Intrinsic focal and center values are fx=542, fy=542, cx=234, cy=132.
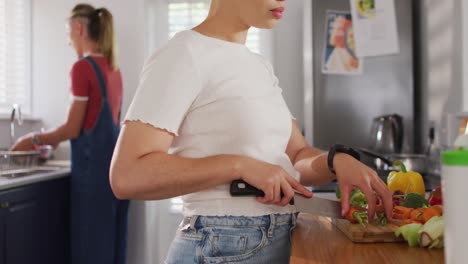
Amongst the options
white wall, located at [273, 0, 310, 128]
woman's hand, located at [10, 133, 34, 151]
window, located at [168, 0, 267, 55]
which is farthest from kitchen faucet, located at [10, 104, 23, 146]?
white wall, located at [273, 0, 310, 128]

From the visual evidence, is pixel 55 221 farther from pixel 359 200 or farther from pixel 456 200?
pixel 456 200

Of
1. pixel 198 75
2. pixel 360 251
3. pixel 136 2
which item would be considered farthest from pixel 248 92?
pixel 136 2

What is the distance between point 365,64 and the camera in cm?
274

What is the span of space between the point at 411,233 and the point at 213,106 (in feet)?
1.29

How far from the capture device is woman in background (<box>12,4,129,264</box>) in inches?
109

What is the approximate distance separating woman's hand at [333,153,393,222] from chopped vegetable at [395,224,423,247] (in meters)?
0.06

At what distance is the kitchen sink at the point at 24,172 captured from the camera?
2467mm

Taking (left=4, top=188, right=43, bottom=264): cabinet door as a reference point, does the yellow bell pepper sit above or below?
above

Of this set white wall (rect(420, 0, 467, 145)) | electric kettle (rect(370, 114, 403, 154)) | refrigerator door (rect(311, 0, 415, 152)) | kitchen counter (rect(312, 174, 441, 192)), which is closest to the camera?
kitchen counter (rect(312, 174, 441, 192))

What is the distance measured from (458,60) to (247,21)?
1.42 metres

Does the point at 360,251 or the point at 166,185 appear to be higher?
the point at 166,185

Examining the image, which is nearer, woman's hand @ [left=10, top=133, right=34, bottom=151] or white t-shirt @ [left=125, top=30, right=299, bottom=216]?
white t-shirt @ [left=125, top=30, right=299, bottom=216]

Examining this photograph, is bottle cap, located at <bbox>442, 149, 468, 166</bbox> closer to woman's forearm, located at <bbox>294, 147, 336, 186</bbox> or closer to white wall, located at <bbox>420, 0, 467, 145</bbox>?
woman's forearm, located at <bbox>294, 147, 336, 186</bbox>

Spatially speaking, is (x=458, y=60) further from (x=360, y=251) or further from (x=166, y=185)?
(x=166, y=185)
